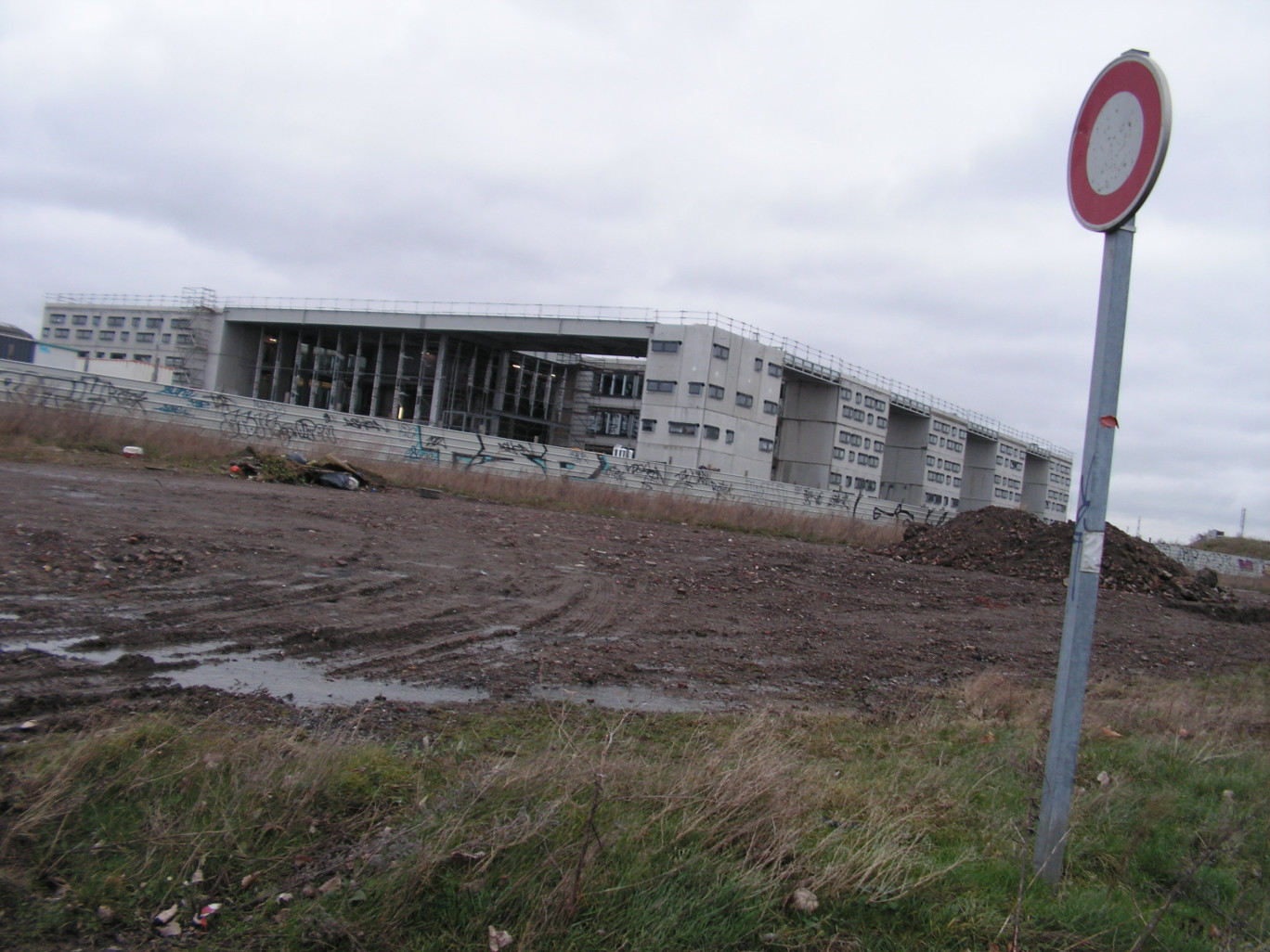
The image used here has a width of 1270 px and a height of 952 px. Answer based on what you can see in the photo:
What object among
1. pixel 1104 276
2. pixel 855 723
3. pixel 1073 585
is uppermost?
pixel 1104 276

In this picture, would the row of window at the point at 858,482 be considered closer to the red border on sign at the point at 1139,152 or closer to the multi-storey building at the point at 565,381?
the multi-storey building at the point at 565,381

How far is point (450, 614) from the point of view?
7.41 metres

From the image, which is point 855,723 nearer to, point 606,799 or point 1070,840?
point 1070,840

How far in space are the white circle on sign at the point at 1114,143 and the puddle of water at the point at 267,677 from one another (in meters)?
4.30

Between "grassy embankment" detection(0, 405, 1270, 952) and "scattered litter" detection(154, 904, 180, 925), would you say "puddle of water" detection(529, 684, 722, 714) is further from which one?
"scattered litter" detection(154, 904, 180, 925)

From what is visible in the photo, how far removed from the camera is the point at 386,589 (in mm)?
7984

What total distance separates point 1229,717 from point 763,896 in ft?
19.3

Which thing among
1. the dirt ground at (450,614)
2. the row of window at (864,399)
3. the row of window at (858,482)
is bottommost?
the dirt ground at (450,614)

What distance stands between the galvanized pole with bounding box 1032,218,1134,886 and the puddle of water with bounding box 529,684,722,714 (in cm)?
259

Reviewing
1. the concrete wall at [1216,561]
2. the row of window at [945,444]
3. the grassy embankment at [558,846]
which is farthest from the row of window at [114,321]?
the concrete wall at [1216,561]

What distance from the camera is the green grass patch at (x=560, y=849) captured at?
2539 mm

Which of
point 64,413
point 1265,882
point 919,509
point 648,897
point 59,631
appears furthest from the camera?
point 919,509

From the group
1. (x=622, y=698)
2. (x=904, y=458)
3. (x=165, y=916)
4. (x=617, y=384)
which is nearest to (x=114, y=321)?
(x=617, y=384)

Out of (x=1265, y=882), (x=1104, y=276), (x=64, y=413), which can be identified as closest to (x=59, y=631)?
(x=1104, y=276)
